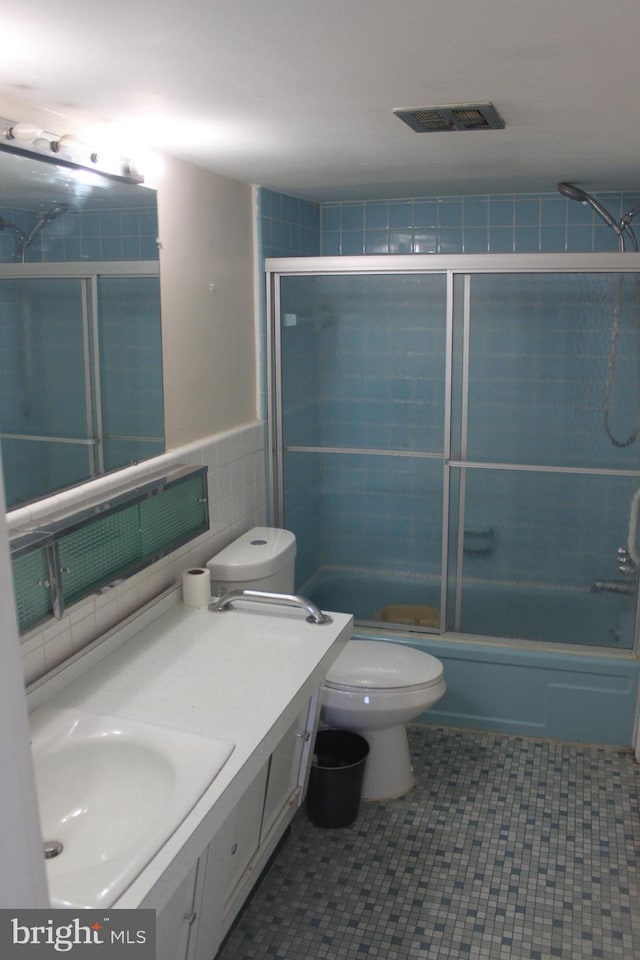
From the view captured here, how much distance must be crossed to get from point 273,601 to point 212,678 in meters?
0.41

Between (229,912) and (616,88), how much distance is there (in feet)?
6.98

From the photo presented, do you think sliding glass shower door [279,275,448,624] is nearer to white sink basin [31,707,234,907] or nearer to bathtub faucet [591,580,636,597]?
bathtub faucet [591,580,636,597]

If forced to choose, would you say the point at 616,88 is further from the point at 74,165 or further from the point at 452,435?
the point at 452,435

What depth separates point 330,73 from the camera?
164 centimetres

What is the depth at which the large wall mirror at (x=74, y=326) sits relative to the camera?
1850mm

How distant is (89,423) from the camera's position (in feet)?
7.16

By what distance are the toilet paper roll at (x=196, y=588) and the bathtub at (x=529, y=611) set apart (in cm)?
114

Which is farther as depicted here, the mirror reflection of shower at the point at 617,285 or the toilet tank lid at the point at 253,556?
the mirror reflection of shower at the point at 617,285

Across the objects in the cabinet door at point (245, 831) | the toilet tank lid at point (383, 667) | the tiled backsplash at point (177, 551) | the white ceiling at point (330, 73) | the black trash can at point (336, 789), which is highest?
the white ceiling at point (330, 73)

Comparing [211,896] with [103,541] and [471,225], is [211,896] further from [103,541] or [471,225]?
[471,225]

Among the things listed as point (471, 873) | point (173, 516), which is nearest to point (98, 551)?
point (173, 516)

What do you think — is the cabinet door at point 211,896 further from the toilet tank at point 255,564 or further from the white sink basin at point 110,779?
the toilet tank at point 255,564

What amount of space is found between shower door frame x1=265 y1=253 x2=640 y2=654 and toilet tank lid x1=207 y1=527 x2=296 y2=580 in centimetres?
45

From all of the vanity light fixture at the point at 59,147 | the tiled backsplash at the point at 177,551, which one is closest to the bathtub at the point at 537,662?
the tiled backsplash at the point at 177,551
